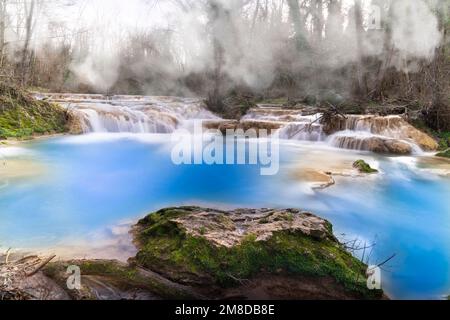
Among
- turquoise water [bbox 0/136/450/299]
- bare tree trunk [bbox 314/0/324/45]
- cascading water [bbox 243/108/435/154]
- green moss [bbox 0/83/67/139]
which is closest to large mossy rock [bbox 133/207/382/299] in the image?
turquoise water [bbox 0/136/450/299]

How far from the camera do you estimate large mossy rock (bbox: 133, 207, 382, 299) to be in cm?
196

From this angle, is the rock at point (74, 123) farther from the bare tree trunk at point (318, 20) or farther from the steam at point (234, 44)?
the bare tree trunk at point (318, 20)

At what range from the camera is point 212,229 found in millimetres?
2312

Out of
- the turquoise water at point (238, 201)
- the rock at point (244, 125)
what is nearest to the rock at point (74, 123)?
the turquoise water at point (238, 201)

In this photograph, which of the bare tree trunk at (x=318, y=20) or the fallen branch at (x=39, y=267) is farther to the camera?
the bare tree trunk at (x=318, y=20)

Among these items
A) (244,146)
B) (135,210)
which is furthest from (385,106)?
(135,210)

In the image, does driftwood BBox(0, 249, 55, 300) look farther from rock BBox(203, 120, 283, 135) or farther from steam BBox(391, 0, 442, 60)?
steam BBox(391, 0, 442, 60)

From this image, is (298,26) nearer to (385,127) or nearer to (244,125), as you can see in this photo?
(244,125)

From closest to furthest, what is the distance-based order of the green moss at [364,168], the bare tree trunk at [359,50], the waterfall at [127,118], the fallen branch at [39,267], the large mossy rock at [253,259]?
the fallen branch at [39,267], the large mossy rock at [253,259], the green moss at [364,168], the waterfall at [127,118], the bare tree trunk at [359,50]

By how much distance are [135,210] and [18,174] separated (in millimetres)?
2391

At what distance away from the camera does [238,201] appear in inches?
143

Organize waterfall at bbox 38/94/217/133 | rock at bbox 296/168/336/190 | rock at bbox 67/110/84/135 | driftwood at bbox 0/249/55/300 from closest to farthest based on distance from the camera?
driftwood at bbox 0/249/55/300
rock at bbox 296/168/336/190
rock at bbox 67/110/84/135
waterfall at bbox 38/94/217/133

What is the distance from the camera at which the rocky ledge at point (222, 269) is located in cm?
189

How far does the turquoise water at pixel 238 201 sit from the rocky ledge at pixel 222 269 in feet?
1.47
